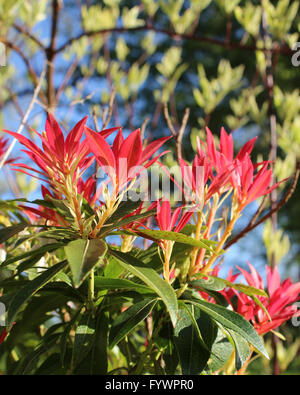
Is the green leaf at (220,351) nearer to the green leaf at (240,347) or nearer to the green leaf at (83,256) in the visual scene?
the green leaf at (240,347)

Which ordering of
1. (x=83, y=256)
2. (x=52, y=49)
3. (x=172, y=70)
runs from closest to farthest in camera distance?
1. (x=83, y=256)
2. (x=52, y=49)
3. (x=172, y=70)

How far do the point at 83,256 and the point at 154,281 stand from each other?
73 mm

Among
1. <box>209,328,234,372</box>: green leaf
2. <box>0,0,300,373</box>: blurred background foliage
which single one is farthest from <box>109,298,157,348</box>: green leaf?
<box>0,0,300,373</box>: blurred background foliage

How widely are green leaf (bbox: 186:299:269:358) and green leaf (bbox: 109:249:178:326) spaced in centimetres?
9

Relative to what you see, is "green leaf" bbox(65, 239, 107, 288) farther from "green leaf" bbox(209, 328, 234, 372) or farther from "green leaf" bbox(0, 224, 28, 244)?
"green leaf" bbox(209, 328, 234, 372)

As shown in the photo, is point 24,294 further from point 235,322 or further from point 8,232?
point 235,322

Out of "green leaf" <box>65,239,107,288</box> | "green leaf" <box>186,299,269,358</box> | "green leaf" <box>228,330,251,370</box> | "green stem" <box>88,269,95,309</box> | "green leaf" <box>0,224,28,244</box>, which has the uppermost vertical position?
"green leaf" <box>0,224,28,244</box>

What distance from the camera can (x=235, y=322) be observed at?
1.48 ft

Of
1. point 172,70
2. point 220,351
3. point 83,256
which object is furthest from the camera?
point 172,70

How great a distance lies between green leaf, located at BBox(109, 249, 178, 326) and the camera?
14.7 inches

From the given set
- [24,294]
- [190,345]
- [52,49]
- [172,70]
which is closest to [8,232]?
[24,294]

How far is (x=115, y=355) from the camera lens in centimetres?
70

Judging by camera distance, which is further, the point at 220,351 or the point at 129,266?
the point at 220,351
